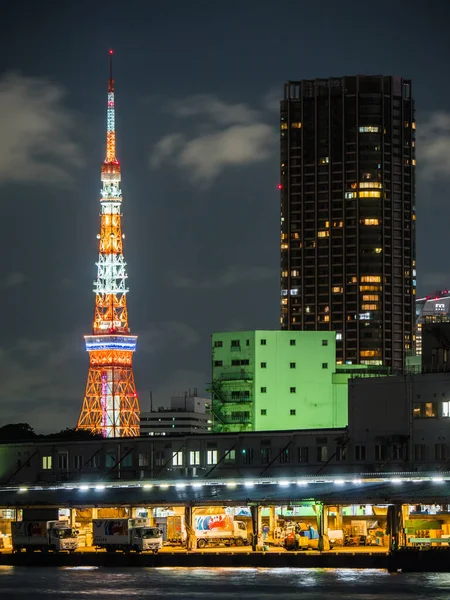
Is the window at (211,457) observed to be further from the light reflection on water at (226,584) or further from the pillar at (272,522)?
the light reflection on water at (226,584)

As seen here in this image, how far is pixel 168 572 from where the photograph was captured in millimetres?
94125

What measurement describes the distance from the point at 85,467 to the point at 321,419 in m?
51.4

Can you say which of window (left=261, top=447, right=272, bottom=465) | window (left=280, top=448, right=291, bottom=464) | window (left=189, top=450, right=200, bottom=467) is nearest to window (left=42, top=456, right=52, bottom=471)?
window (left=189, top=450, right=200, bottom=467)

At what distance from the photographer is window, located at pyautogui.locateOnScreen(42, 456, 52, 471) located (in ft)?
442

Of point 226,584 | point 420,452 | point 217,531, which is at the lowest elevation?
point 226,584

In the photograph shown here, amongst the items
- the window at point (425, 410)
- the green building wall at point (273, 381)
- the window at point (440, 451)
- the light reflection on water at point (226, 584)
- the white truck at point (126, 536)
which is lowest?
the light reflection on water at point (226, 584)

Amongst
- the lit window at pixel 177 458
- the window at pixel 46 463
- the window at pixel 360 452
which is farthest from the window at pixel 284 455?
the window at pixel 46 463

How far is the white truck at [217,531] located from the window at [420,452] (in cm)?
1983

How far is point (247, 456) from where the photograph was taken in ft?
416

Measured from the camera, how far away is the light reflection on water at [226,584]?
79.2m

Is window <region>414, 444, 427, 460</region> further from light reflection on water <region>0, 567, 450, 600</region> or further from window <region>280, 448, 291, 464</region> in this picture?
light reflection on water <region>0, 567, 450, 600</region>

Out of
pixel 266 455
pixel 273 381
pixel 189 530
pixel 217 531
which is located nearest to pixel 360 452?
pixel 266 455

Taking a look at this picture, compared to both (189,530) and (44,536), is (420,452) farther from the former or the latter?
(44,536)

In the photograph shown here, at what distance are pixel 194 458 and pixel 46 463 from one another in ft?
47.1
